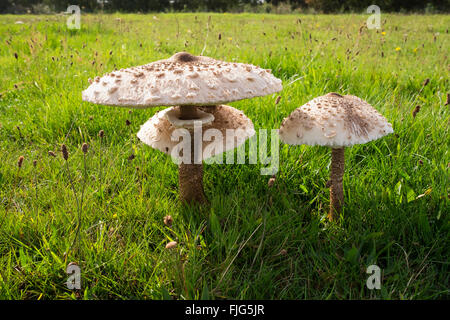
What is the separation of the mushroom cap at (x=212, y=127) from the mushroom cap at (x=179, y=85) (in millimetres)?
513

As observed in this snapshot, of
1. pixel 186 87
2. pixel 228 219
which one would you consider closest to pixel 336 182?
pixel 228 219

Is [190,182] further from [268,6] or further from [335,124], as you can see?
[268,6]

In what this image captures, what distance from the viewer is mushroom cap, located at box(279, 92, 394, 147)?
2.02m

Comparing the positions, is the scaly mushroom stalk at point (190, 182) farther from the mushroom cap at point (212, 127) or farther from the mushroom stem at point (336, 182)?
the mushroom stem at point (336, 182)

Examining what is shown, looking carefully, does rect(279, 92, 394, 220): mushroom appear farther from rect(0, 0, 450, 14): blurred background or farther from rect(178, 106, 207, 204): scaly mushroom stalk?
rect(0, 0, 450, 14): blurred background

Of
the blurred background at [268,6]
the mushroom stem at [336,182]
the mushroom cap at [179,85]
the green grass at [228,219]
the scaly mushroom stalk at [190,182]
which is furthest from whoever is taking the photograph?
the blurred background at [268,6]

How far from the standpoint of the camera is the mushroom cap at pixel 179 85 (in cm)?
180

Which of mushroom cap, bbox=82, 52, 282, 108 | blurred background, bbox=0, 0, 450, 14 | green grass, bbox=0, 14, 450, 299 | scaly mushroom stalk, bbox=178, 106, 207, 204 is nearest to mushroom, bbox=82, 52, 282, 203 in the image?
mushroom cap, bbox=82, 52, 282, 108

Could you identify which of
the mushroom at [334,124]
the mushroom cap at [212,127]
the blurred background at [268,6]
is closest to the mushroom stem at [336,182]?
the mushroom at [334,124]

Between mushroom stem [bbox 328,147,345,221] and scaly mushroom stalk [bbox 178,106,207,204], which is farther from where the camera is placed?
scaly mushroom stalk [bbox 178,106,207,204]

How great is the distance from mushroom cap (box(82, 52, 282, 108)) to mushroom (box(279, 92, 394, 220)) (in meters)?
0.29

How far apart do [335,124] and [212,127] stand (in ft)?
2.98

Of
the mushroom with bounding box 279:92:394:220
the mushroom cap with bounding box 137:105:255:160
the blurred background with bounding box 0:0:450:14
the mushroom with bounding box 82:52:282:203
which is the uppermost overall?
the blurred background with bounding box 0:0:450:14
